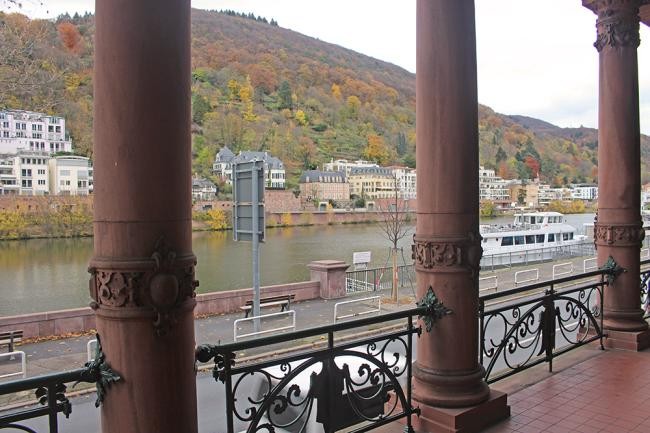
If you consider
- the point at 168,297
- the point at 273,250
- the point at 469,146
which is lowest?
the point at 273,250

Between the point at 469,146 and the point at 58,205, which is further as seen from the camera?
the point at 58,205

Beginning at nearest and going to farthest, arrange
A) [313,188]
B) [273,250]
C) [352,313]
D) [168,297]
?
1. [168,297]
2. [352,313]
3. [273,250]
4. [313,188]

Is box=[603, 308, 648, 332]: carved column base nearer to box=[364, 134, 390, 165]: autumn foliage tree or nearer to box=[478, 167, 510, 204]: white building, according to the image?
box=[478, 167, 510, 204]: white building

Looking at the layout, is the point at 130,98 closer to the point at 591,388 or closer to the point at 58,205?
the point at 591,388

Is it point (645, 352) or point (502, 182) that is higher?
point (502, 182)

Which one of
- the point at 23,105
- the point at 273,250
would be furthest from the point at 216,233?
the point at 23,105

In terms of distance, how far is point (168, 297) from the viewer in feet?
7.39

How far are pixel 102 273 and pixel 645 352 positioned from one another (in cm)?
→ 635

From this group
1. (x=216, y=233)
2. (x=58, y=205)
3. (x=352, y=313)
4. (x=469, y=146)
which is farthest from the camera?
(x=216, y=233)

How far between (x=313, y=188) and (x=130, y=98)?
111m

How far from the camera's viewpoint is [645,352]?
6.31 metres

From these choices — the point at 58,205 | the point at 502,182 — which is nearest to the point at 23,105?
the point at 58,205

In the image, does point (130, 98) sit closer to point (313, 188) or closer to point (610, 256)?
point (610, 256)

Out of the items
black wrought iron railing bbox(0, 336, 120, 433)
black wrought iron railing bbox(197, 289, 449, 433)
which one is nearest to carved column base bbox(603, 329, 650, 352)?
black wrought iron railing bbox(197, 289, 449, 433)
